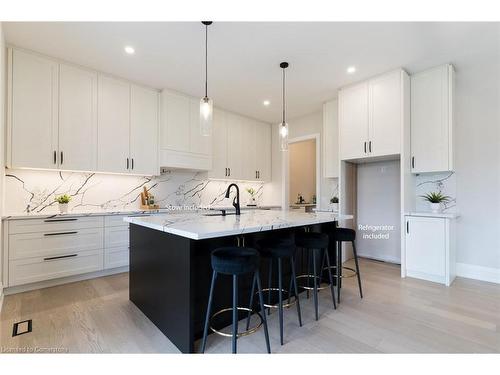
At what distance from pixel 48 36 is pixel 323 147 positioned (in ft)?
13.4

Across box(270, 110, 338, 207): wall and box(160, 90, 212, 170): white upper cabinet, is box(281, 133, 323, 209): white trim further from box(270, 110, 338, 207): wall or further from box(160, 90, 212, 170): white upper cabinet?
box(160, 90, 212, 170): white upper cabinet

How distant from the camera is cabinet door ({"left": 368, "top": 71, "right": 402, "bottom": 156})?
330cm

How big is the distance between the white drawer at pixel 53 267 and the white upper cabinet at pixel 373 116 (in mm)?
3818

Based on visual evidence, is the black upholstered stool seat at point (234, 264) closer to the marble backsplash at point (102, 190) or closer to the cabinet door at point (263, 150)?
the marble backsplash at point (102, 190)

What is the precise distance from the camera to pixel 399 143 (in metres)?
3.29

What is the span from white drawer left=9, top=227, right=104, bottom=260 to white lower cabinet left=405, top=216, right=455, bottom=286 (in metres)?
4.07

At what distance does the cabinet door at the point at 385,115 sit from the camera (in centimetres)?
330

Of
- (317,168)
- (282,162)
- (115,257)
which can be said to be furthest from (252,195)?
(115,257)

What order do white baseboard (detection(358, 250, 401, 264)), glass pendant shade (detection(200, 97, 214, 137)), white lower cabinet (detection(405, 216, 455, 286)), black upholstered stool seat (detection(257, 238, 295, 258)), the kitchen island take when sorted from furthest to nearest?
white baseboard (detection(358, 250, 401, 264)) < white lower cabinet (detection(405, 216, 455, 286)) < glass pendant shade (detection(200, 97, 214, 137)) < black upholstered stool seat (detection(257, 238, 295, 258)) < the kitchen island

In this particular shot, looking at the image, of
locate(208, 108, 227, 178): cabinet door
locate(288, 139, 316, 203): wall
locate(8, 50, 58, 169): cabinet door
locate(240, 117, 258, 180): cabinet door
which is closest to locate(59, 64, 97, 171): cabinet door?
locate(8, 50, 58, 169): cabinet door

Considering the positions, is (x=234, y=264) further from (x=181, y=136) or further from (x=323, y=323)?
(x=181, y=136)

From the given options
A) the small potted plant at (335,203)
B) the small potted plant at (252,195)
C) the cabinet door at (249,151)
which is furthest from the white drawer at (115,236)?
A: the small potted plant at (335,203)
